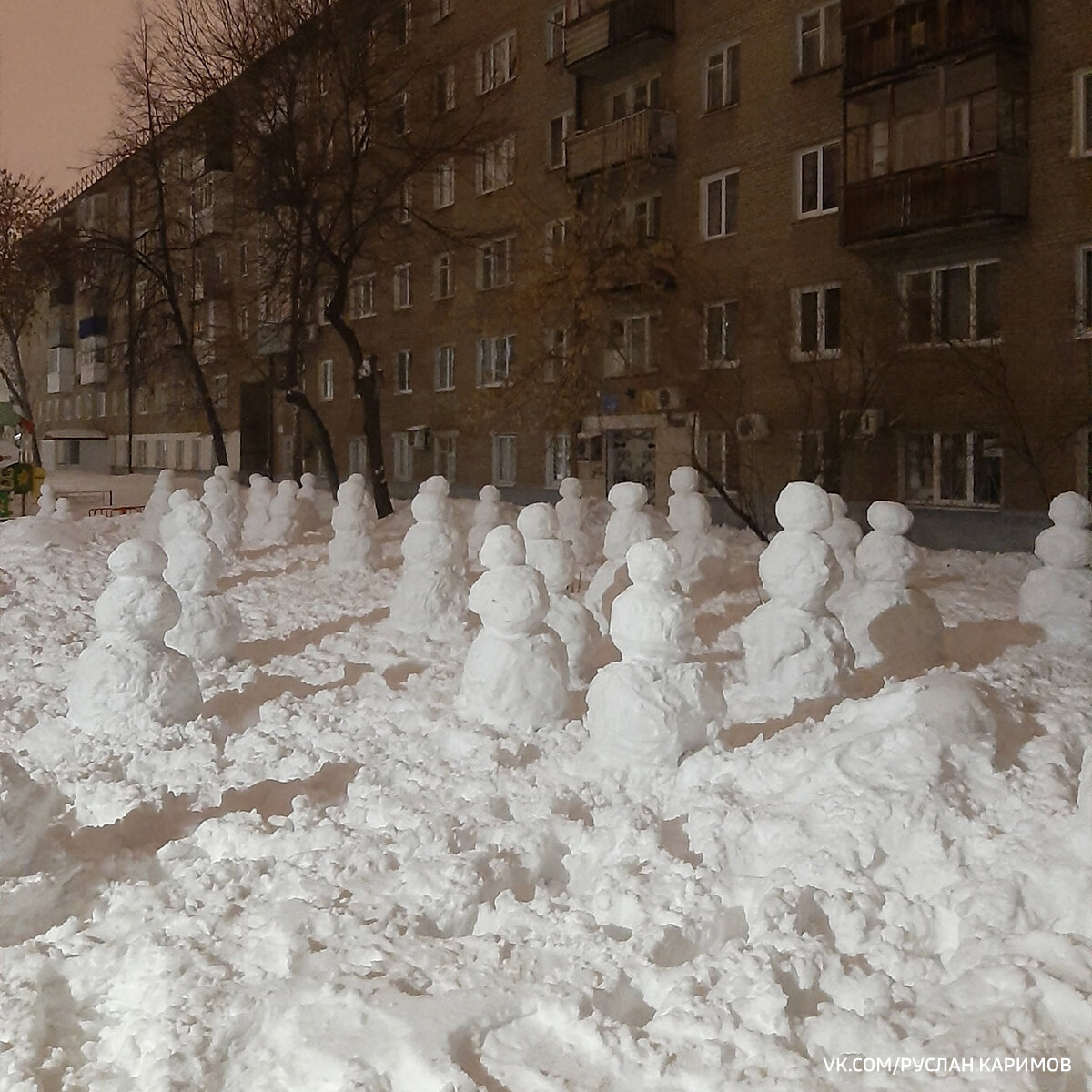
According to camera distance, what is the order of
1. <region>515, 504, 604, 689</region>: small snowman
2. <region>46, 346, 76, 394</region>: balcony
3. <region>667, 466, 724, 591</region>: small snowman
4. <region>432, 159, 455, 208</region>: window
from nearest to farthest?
<region>515, 504, 604, 689</region>: small snowman
<region>667, 466, 724, 591</region>: small snowman
<region>432, 159, 455, 208</region>: window
<region>46, 346, 76, 394</region>: balcony

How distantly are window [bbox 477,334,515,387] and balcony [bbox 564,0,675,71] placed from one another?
19.2ft

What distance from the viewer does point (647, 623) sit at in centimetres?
560

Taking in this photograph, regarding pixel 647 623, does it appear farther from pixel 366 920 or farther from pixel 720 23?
pixel 720 23

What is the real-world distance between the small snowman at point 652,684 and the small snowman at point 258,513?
10.4 metres

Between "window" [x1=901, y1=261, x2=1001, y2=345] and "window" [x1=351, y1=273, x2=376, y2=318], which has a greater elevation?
"window" [x1=351, y1=273, x2=376, y2=318]

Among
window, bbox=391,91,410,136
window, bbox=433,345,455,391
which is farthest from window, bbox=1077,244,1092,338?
window, bbox=433,345,455,391

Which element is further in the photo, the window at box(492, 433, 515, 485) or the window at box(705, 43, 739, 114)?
the window at box(492, 433, 515, 485)

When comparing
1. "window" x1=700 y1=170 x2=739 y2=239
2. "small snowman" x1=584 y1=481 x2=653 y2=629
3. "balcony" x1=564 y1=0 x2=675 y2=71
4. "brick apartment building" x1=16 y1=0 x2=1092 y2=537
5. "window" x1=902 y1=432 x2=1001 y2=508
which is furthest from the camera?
"balcony" x1=564 y1=0 x2=675 y2=71

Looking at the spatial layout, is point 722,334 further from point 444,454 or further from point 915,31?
point 444,454

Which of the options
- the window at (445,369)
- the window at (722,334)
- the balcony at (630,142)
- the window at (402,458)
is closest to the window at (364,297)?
the window at (445,369)

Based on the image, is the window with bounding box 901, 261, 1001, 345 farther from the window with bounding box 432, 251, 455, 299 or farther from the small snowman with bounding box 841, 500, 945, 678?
the window with bounding box 432, 251, 455, 299

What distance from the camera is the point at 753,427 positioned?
19141mm

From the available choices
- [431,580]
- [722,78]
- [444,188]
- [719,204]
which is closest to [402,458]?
[444,188]

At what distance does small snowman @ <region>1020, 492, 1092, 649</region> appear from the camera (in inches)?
318
